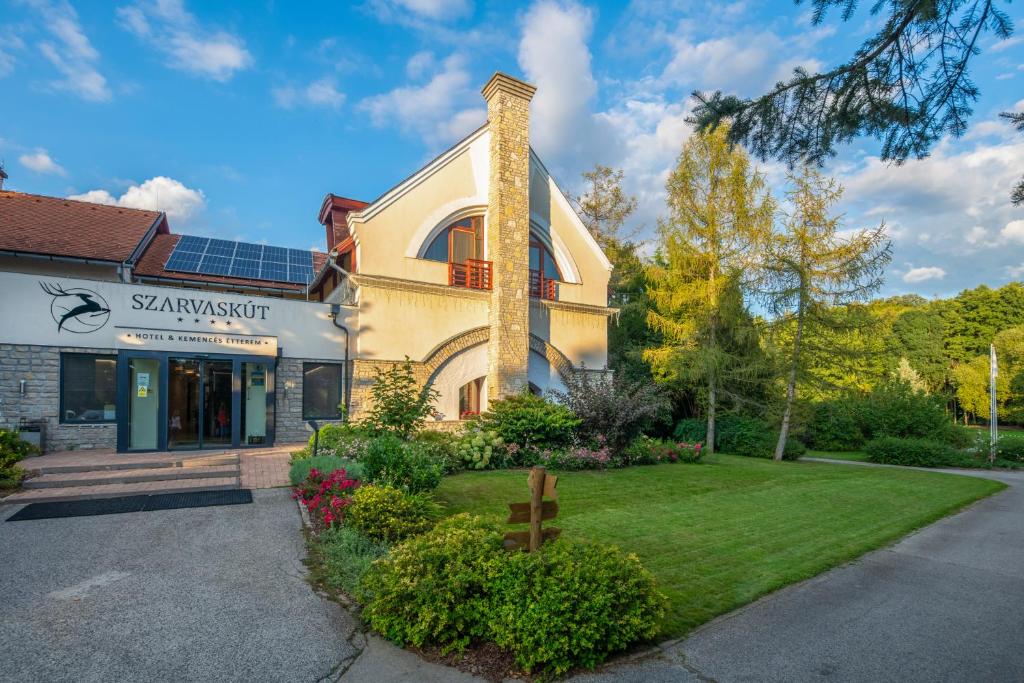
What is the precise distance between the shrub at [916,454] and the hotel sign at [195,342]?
19.8 metres

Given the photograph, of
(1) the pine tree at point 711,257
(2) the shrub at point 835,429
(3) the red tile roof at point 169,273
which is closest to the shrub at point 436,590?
(1) the pine tree at point 711,257

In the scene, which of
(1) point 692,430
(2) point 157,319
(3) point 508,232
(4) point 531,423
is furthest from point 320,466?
(1) point 692,430

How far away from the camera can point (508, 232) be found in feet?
54.3

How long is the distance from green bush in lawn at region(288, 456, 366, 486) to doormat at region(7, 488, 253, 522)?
2.52ft

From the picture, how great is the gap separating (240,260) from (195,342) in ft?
22.4

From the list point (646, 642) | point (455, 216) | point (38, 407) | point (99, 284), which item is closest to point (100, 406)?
point (38, 407)

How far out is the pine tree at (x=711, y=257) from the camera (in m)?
18.0

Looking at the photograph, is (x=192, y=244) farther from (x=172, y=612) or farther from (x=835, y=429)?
(x=835, y=429)

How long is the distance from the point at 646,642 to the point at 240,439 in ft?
42.6

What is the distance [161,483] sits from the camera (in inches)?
386

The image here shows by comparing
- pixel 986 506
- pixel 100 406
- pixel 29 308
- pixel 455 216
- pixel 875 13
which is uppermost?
pixel 455 216

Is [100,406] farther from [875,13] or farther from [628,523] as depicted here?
[875,13]

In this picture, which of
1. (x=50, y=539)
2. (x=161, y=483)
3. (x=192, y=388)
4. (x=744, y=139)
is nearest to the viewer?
(x=744, y=139)

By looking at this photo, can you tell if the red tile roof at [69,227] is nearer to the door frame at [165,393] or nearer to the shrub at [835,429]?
the door frame at [165,393]
